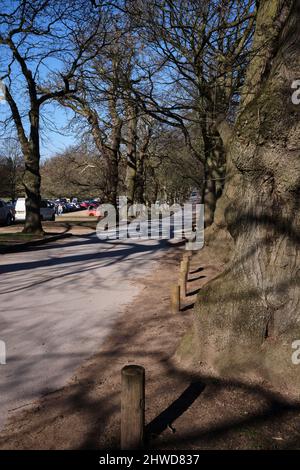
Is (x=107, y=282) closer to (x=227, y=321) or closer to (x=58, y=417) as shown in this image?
(x=227, y=321)

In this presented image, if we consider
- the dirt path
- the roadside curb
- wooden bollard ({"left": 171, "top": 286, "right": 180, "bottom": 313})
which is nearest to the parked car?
the roadside curb

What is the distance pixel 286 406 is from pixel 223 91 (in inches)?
525

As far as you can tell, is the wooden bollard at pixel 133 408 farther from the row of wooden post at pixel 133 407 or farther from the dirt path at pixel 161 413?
the dirt path at pixel 161 413

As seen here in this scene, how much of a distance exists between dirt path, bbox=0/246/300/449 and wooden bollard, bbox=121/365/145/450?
0.97 ft

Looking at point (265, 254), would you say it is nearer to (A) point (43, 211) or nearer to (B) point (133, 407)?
(B) point (133, 407)

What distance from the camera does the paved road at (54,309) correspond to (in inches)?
204

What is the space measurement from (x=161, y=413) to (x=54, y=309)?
4259mm

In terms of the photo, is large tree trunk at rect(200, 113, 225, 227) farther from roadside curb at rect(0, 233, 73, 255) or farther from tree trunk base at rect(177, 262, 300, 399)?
tree trunk base at rect(177, 262, 300, 399)

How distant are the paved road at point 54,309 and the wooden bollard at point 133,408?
1392mm

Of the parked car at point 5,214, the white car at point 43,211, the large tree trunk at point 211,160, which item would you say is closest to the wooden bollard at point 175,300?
the large tree trunk at point 211,160

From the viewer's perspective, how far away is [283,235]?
5.01 meters

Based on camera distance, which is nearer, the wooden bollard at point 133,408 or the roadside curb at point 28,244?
the wooden bollard at point 133,408
